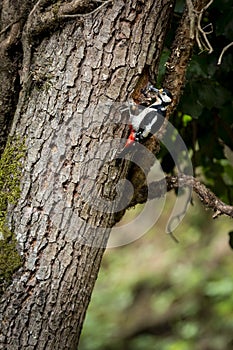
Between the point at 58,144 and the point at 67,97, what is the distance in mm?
127

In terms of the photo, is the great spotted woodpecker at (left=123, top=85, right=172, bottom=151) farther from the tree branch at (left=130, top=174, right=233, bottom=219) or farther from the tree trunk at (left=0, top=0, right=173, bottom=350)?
the tree branch at (left=130, top=174, right=233, bottom=219)

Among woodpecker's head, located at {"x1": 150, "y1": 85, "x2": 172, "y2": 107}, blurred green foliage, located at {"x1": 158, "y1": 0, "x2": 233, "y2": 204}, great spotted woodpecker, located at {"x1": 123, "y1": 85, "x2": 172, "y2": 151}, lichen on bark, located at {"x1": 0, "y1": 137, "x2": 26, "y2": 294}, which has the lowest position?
lichen on bark, located at {"x1": 0, "y1": 137, "x2": 26, "y2": 294}

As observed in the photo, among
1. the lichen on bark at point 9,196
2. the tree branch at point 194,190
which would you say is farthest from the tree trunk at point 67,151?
the tree branch at point 194,190

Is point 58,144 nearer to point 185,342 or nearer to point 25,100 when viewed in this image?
point 25,100

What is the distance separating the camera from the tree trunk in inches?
68.5

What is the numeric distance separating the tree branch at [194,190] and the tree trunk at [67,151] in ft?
0.71

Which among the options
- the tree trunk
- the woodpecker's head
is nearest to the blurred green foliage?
the woodpecker's head

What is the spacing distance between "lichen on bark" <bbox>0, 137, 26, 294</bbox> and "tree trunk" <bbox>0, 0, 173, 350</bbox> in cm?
2

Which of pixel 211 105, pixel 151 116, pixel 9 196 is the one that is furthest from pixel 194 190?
pixel 9 196

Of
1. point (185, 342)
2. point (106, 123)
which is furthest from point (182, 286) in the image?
point (106, 123)

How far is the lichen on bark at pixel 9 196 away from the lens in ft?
5.76

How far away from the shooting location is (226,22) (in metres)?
2.09

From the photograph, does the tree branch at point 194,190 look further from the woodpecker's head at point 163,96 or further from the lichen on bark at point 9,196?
→ the lichen on bark at point 9,196

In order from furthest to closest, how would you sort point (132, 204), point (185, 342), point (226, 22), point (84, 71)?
point (185, 342) < point (226, 22) < point (132, 204) < point (84, 71)
